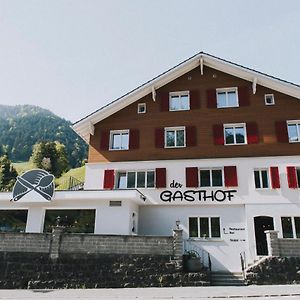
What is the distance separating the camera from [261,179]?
19.3 meters

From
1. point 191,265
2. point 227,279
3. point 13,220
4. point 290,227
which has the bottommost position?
point 227,279

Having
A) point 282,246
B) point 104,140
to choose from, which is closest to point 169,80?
point 104,140

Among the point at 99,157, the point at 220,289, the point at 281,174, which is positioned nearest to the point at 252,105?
the point at 281,174

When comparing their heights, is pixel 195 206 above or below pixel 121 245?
above

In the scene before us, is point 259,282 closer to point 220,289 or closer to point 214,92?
point 220,289

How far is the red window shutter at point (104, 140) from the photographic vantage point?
22.1 meters

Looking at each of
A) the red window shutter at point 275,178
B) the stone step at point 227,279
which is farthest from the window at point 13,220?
the red window shutter at point 275,178

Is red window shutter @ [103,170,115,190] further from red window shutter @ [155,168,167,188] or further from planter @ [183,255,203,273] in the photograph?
planter @ [183,255,203,273]

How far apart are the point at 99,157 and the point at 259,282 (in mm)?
11947

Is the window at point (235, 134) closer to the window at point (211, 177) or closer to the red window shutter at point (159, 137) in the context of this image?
the window at point (211, 177)

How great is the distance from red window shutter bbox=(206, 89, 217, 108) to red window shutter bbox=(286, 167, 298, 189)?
6014mm

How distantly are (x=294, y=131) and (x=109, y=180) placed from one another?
37.8ft

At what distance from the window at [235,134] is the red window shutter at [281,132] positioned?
1.87 meters

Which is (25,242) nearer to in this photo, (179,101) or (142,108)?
(142,108)
